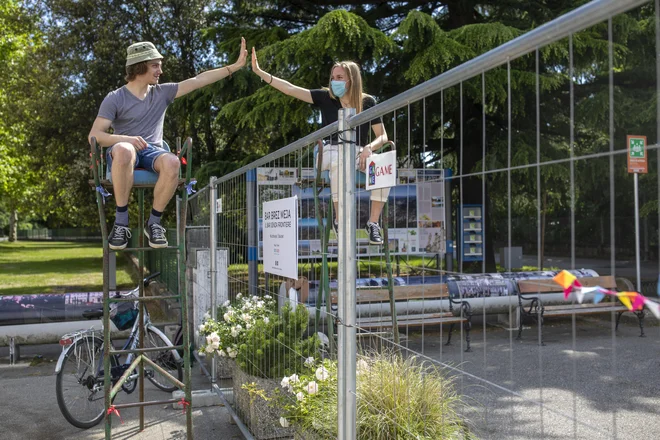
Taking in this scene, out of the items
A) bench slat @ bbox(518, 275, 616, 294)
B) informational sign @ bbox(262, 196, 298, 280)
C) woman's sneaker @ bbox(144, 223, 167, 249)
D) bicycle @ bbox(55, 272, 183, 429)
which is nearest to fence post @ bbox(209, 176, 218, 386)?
bicycle @ bbox(55, 272, 183, 429)

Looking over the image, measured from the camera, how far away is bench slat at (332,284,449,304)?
2834mm

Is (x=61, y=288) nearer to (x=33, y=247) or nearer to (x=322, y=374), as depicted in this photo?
(x=322, y=374)

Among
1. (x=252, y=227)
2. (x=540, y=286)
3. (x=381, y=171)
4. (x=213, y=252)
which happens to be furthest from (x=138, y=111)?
(x=540, y=286)

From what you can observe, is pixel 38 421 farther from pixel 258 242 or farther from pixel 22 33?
pixel 22 33

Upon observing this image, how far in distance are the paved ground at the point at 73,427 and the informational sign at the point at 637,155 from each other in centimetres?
466

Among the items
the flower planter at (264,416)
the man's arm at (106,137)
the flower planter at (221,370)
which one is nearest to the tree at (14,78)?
the flower planter at (221,370)

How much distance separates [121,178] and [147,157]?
310 mm

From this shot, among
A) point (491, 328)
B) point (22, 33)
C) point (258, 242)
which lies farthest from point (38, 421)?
point (22, 33)

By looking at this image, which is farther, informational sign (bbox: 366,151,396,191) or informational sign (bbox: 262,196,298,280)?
informational sign (bbox: 262,196,298,280)

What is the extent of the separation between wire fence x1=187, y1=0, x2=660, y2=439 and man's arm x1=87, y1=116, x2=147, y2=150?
92 cm

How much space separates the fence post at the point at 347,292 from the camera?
120 inches

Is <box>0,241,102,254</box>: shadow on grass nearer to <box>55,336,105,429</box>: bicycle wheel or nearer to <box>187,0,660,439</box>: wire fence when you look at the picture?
<box>55,336,105,429</box>: bicycle wheel

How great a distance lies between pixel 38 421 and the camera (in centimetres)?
613

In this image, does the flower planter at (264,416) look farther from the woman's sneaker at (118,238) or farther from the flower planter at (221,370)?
the flower planter at (221,370)
